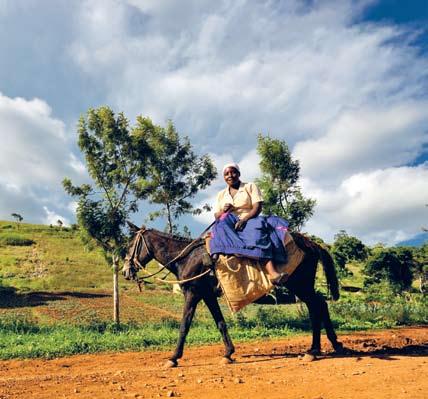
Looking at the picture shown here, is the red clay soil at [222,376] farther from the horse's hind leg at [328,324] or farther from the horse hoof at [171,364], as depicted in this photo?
the horse's hind leg at [328,324]

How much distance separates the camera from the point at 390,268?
36.7 m

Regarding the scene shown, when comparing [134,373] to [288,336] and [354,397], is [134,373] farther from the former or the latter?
[288,336]

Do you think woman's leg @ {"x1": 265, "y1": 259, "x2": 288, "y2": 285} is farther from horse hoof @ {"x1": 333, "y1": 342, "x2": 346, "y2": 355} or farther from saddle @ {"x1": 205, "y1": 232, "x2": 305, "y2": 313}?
horse hoof @ {"x1": 333, "y1": 342, "x2": 346, "y2": 355}

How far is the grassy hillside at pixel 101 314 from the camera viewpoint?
10.7 metres

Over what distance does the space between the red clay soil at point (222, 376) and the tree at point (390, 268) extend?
29604mm

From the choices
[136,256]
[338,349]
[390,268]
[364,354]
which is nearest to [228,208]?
[136,256]

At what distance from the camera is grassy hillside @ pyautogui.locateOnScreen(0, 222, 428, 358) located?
1069cm

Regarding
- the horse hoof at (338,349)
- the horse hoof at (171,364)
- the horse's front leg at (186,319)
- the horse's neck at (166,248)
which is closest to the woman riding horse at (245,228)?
the horse's neck at (166,248)

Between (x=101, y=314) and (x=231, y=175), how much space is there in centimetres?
1569

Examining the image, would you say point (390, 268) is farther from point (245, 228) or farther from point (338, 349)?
point (245, 228)

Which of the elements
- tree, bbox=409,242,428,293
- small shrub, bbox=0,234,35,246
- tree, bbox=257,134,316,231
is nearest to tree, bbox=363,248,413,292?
tree, bbox=409,242,428,293

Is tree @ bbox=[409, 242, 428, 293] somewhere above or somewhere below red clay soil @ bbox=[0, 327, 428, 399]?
above

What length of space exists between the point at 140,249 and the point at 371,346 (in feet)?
19.5

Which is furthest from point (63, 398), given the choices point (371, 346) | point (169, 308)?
point (169, 308)
